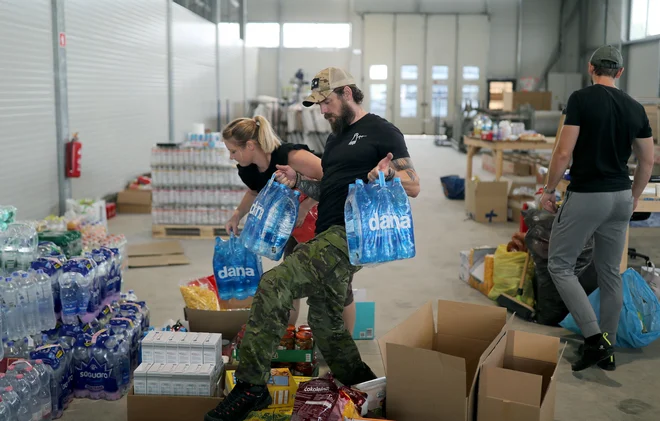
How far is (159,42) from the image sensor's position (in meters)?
11.3

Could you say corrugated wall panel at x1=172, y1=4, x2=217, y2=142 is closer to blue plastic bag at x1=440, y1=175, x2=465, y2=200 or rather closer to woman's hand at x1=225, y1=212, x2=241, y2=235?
blue plastic bag at x1=440, y1=175, x2=465, y2=200

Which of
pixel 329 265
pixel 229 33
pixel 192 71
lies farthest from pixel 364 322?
pixel 229 33

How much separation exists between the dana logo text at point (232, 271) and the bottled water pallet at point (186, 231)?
159 inches

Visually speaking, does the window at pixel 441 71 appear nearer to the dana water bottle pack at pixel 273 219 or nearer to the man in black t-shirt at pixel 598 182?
the man in black t-shirt at pixel 598 182

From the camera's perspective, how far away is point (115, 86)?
9.29 metres

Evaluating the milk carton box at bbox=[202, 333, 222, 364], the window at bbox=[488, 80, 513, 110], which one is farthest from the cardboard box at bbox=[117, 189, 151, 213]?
the window at bbox=[488, 80, 513, 110]

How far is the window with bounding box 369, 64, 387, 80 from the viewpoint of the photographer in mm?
23547

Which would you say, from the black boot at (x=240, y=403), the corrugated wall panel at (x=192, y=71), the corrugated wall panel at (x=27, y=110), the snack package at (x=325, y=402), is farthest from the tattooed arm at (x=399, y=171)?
the corrugated wall panel at (x=192, y=71)

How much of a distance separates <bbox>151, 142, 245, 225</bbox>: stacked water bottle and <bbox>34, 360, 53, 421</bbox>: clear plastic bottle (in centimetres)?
470

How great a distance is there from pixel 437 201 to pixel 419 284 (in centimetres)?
479

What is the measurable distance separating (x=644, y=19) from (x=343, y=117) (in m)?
17.9

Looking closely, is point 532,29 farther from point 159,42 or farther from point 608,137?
point 608,137

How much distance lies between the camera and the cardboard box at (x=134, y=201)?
941cm

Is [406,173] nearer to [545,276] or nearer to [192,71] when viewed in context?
[545,276]
